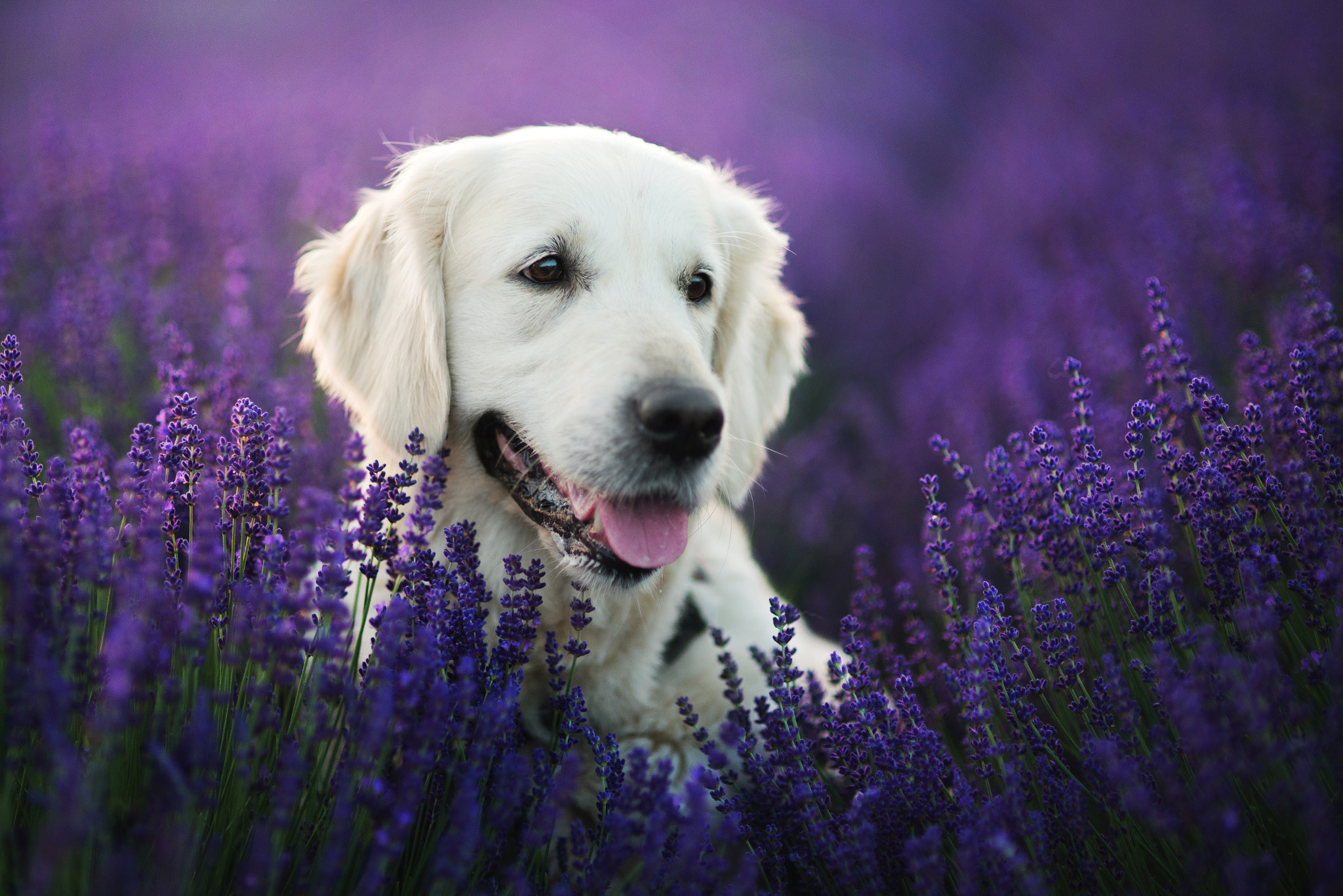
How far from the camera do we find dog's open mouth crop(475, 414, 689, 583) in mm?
1882

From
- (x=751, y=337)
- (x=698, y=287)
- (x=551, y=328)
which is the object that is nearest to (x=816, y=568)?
(x=751, y=337)

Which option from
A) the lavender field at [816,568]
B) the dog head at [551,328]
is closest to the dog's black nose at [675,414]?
the dog head at [551,328]

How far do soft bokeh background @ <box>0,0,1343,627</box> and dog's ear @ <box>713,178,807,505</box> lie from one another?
2.69ft

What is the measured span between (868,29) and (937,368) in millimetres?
10971

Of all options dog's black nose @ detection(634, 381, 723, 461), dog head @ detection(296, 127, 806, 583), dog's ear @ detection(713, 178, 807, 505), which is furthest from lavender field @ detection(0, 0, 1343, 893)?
dog's ear @ detection(713, 178, 807, 505)

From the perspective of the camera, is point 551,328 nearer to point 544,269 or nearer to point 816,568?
point 544,269

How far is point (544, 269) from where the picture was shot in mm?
2020

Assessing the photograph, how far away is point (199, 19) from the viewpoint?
11883 mm

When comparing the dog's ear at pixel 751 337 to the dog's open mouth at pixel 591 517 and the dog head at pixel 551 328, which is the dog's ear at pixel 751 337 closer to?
the dog head at pixel 551 328

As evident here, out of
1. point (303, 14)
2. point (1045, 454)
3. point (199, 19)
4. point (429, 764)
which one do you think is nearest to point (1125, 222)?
point (1045, 454)

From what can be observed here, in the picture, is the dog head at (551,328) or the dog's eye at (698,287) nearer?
A: the dog head at (551,328)

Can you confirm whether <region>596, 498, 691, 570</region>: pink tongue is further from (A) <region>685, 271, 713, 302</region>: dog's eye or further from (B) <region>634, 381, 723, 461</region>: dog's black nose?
(A) <region>685, 271, 713, 302</region>: dog's eye

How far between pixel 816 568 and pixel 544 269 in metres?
2.05

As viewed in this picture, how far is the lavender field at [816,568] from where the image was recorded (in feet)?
3.55
